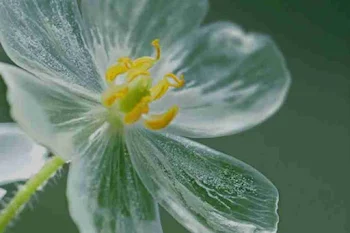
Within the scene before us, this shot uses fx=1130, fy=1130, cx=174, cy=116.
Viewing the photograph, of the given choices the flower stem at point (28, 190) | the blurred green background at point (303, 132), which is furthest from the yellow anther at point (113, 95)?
the blurred green background at point (303, 132)

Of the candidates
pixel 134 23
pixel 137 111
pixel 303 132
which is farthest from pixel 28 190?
pixel 303 132

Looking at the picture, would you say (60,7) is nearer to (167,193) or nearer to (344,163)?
(167,193)

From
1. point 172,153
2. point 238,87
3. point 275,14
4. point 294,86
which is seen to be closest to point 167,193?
point 172,153

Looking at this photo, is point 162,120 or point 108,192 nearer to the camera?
point 108,192

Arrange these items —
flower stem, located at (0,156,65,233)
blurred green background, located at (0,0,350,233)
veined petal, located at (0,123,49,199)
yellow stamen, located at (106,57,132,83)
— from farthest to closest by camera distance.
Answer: blurred green background, located at (0,0,350,233) → yellow stamen, located at (106,57,132,83) → veined petal, located at (0,123,49,199) → flower stem, located at (0,156,65,233)

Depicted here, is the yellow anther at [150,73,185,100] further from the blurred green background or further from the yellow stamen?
the blurred green background

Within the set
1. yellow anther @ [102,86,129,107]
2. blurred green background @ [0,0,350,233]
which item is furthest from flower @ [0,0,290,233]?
blurred green background @ [0,0,350,233]

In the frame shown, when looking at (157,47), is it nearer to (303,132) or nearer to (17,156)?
(17,156)

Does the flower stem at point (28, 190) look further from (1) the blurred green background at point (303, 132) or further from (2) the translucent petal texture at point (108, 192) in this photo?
(1) the blurred green background at point (303, 132)
